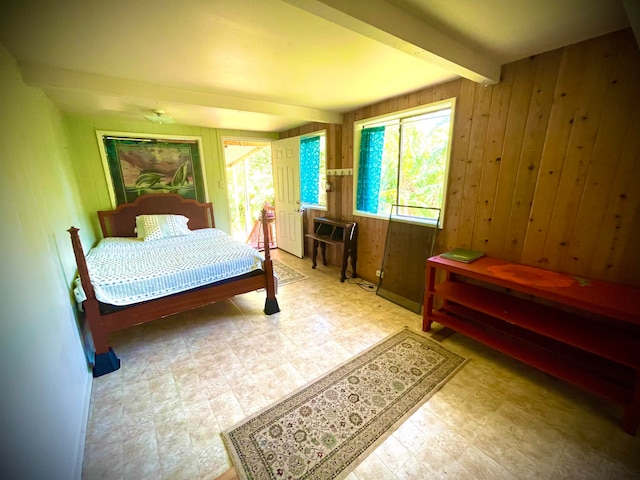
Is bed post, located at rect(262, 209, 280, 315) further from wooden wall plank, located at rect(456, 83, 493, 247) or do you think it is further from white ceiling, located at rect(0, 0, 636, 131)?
wooden wall plank, located at rect(456, 83, 493, 247)

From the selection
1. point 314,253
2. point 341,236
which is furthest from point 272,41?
point 314,253

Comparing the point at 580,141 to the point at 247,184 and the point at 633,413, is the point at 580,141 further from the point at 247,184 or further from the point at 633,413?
the point at 247,184

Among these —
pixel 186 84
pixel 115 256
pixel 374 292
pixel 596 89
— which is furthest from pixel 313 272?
pixel 596 89

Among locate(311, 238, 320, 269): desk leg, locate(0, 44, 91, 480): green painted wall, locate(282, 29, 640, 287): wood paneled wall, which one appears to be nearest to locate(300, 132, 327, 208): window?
locate(311, 238, 320, 269): desk leg

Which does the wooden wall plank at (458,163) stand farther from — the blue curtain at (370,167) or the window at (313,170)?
the window at (313,170)

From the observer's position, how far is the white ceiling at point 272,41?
49.0 inches

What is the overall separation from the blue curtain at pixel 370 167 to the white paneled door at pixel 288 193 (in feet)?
4.09

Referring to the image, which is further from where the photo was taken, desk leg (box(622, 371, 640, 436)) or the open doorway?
the open doorway

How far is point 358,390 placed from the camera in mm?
1706

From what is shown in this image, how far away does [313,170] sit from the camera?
13.1 ft

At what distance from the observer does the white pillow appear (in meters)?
3.31

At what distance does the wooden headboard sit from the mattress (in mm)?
424

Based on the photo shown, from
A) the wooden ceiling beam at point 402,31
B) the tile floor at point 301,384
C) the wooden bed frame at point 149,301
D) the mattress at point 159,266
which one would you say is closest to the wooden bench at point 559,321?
the tile floor at point 301,384

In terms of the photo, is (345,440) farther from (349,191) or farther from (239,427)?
(349,191)
